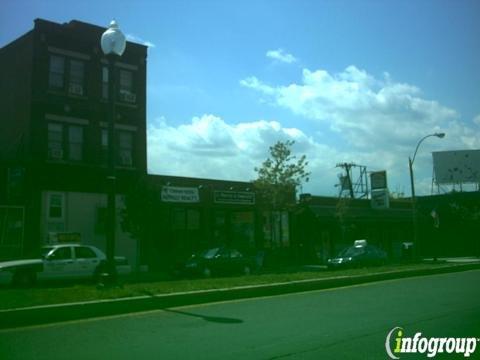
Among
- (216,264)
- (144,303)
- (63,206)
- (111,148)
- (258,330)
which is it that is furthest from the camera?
(63,206)

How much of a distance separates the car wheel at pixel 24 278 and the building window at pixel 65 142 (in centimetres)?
1028

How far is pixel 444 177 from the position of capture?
186ft

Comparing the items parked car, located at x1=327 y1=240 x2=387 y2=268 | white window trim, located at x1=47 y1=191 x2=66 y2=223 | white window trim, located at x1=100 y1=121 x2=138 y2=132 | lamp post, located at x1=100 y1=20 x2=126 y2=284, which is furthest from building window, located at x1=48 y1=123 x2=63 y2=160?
parked car, located at x1=327 y1=240 x2=387 y2=268

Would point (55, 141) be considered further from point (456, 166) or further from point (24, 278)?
point (456, 166)

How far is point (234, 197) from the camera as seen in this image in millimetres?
34500

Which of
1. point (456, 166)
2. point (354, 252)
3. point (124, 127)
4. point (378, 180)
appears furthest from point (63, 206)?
point (456, 166)

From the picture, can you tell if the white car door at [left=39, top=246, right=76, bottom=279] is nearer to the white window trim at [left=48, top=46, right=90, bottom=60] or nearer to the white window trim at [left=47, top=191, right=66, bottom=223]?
the white window trim at [left=47, top=191, right=66, bottom=223]

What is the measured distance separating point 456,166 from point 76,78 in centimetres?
4007

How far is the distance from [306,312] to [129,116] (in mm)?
21495

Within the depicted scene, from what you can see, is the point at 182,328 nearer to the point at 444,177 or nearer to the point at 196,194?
the point at 196,194

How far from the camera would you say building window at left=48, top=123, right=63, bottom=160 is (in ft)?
92.1

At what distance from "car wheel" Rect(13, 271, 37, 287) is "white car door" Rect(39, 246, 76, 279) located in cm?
40

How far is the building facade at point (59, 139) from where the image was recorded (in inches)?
1054

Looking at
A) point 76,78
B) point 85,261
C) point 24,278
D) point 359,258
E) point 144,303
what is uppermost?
point 76,78
